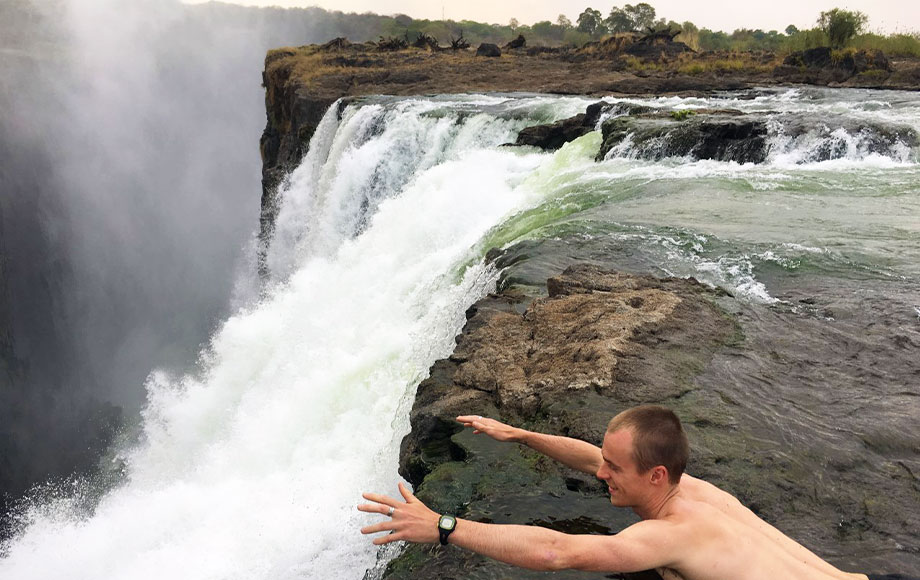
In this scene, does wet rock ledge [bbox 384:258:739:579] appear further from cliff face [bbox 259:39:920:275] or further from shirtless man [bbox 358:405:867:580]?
cliff face [bbox 259:39:920:275]

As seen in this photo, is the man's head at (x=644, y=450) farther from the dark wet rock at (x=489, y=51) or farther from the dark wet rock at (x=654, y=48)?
the dark wet rock at (x=489, y=51)

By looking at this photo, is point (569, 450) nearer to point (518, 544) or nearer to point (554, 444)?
point (554, 444)

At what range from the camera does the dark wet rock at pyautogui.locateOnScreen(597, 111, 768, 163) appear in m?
9.20

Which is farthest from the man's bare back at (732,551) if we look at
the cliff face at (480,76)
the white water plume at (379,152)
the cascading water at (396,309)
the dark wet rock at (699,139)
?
the cliff face at (480,76)

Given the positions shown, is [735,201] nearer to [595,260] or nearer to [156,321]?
[595,260]

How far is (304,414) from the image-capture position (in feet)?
19.8

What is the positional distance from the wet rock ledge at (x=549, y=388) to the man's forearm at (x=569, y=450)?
0.18 m

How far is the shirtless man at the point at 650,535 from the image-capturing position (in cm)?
199

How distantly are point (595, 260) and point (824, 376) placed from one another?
2144 millimetres

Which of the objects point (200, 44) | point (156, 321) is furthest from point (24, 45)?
point (156, 321)

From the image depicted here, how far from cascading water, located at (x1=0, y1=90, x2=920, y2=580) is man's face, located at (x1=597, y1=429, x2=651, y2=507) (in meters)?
1.45

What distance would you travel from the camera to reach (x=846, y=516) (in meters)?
2.69

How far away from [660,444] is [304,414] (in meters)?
4.41

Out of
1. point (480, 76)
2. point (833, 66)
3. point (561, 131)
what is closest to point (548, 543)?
point (561, 131)
